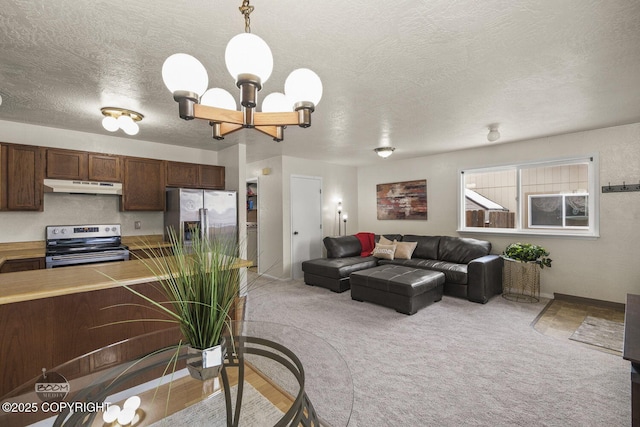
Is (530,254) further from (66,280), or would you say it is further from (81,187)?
(81,187)

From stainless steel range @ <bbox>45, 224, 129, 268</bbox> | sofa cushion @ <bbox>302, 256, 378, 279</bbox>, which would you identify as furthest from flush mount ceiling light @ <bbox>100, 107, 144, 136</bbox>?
sofa cushion @ <bbox>302, 256, 378, 279</bbox>

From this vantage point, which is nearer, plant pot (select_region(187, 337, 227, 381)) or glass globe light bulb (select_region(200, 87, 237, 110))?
plant pot (select_region(187, 337, 227, 381))

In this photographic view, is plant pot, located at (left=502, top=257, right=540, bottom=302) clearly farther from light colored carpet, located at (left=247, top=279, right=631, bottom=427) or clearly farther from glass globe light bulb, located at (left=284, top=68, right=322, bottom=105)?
glass globe light bulb, located at (left=284, top=68, right=322, bottom=105)

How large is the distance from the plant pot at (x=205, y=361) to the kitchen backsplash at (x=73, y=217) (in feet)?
12.3

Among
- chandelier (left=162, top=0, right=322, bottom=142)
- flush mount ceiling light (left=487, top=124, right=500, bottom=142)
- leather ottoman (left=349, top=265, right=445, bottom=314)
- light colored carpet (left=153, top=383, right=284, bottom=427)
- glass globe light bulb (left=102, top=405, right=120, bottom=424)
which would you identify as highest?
flush mount ceiling light (left=487, top=124, right=500, bottom=142)

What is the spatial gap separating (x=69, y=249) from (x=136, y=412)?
3.31 metres

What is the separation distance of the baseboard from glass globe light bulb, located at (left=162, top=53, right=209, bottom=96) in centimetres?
525

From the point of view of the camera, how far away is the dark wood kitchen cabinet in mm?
2824

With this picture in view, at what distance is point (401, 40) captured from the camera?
5.83ft

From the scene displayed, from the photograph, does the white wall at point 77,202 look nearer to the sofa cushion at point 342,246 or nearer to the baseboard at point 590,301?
the sofa cushion at point 342,246

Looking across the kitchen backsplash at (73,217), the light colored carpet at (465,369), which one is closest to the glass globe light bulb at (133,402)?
the light colored carpet at (465,369)

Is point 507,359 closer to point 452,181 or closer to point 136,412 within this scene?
point 136,412

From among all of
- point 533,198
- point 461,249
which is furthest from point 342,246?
point 533,198

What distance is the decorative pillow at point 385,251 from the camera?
16.8ft
